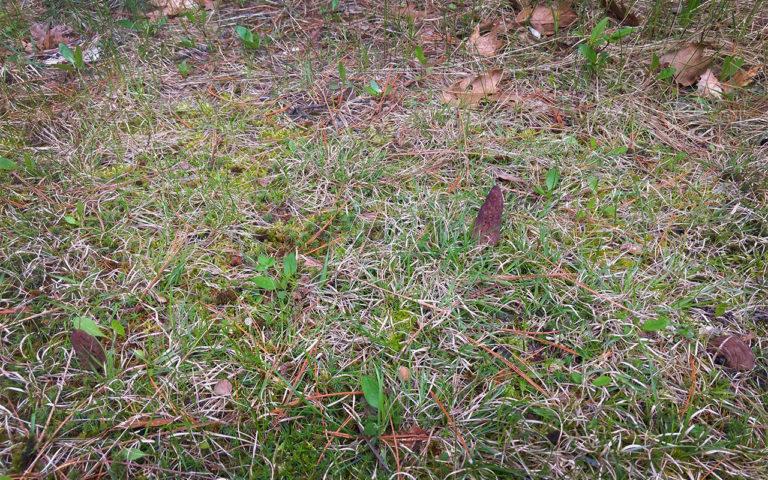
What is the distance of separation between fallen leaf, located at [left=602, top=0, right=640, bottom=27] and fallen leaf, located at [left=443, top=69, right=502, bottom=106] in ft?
2.58

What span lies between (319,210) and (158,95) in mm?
1124

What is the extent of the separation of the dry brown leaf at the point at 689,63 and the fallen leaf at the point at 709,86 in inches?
1.1

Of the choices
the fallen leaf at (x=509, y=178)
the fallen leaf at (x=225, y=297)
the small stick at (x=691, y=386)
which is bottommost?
the small stick at (x=691, y=386)

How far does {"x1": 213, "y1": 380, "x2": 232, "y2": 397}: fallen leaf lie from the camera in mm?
1418

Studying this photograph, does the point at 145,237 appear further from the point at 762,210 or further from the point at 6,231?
the point at 762,210

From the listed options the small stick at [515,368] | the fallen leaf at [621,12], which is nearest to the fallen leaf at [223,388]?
the small stick at [515,368]

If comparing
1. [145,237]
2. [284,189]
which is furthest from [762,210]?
[145,237]

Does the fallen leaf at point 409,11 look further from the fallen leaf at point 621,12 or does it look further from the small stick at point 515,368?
the small stick at point 515,368

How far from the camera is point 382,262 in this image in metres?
1.72

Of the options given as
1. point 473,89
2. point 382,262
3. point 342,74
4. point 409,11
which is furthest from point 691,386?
point 409,11

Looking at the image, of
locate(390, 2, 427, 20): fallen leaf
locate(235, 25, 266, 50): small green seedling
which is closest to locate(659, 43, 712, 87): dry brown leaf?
locate(390, 2, 427, 20): fallen leaf

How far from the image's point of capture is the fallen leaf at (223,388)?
55.8 inches

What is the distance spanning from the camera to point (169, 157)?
2156 mm

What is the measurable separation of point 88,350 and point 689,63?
2.62 meters
